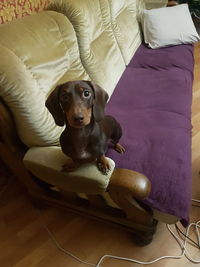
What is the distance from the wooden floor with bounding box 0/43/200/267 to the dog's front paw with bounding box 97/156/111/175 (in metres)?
0.59

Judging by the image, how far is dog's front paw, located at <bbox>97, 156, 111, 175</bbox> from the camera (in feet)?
3.28

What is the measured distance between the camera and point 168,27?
2.27 meters

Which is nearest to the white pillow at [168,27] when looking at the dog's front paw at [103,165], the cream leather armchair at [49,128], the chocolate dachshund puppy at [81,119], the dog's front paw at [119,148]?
the cream leather armchair at [49,128]

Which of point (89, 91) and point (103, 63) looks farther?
point (103, 63)

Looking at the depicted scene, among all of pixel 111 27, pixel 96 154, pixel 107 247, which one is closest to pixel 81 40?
pixel 111 27

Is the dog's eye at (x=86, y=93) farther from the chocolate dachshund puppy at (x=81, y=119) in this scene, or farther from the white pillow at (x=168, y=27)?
the white pillow at (x=168, y=27)

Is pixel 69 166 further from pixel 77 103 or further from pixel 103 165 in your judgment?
pixel 77 103

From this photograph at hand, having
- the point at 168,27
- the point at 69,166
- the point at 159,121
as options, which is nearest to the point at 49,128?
the point at 69,166

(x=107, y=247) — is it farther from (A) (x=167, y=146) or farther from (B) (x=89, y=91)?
(B) (x=89, y=91)

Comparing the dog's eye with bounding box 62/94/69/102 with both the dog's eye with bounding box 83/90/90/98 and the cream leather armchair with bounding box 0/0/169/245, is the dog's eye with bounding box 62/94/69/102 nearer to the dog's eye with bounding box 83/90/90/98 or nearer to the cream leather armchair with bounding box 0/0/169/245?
the dog's eye with bounding box 83/90/90/98

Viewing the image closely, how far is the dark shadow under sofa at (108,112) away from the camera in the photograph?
1026 millimetres

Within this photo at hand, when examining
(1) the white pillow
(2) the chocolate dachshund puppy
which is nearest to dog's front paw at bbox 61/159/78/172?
(2) the chocolate dachshund puppy

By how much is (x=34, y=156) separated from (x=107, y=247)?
67 cm

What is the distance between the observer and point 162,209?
1.07 metres
